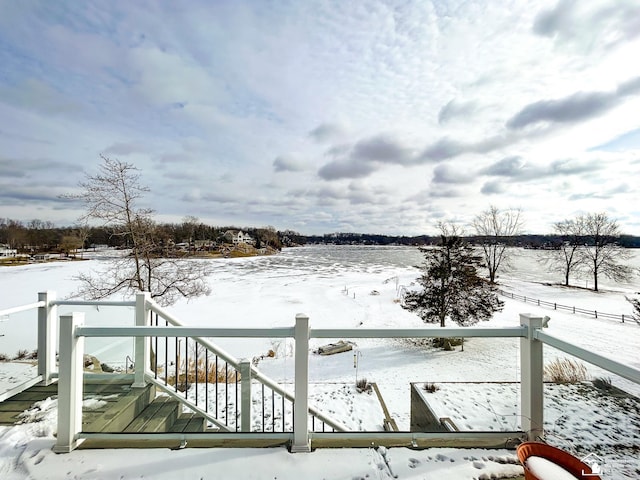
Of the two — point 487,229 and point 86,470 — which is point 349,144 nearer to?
point 487,229

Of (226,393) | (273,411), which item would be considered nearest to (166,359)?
(226,393)

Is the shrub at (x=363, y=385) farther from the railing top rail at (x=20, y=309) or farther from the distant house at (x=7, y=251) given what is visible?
the distant house at (x=7, y=251)

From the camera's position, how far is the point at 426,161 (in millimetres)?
19531

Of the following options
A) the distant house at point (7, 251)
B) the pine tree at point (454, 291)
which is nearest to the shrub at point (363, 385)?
the pine tree at point (454, 291)

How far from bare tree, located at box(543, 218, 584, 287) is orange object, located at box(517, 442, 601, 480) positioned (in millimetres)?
34327

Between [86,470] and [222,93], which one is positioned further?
[222,93]

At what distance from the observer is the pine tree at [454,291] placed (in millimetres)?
12953

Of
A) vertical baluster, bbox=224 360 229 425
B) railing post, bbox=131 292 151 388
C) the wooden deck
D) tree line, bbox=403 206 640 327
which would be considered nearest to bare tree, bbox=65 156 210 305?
the wooden deck

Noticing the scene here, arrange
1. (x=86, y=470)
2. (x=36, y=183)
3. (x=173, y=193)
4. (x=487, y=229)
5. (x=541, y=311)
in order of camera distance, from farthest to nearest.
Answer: (x=487, y=229), (x=36, y=183), (x=541, y=311), (x=173, y=193), (x=86, y=470)

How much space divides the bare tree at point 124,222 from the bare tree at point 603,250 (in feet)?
114

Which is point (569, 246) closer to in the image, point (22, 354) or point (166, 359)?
point (166, 359)

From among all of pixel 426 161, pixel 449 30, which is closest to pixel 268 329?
pixel 449 30

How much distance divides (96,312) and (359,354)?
8.66ft

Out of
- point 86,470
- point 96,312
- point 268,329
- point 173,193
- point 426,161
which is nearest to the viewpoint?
point 86,470
